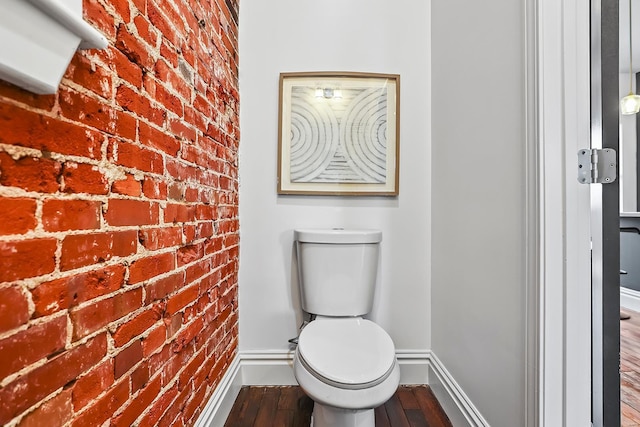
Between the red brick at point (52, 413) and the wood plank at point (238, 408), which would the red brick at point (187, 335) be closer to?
the red brick at point (52, 413)

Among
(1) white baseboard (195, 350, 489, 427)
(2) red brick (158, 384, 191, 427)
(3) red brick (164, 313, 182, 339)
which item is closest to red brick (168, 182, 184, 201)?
(3) red brick (164, 313, 182, 339)

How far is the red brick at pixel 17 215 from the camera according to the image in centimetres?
42

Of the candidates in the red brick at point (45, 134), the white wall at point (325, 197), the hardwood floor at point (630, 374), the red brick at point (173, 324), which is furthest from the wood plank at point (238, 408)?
the hardwood floor at point (630, 374)

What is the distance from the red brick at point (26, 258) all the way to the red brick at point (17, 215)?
19 mm

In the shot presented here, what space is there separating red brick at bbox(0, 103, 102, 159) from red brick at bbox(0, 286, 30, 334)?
0.20 m

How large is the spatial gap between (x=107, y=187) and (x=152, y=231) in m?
0.18

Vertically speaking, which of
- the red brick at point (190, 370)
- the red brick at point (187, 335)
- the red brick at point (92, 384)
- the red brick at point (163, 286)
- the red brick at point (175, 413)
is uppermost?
the red brick at point (163, 286)

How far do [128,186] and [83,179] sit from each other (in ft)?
0.41

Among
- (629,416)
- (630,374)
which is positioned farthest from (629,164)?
(629,416)

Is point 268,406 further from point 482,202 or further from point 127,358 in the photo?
point 482,202

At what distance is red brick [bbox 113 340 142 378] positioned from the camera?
25.3 inches

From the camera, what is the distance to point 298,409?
4.54 ft

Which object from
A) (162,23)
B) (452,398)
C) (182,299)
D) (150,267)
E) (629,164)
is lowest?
(452,398)

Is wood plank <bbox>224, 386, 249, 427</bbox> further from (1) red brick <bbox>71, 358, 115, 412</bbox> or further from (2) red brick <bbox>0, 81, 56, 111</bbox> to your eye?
(2) red brick <bbox>0, 81, 56, 111</bbox>
